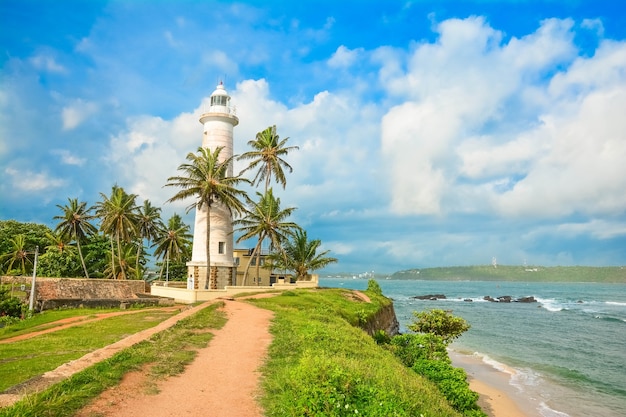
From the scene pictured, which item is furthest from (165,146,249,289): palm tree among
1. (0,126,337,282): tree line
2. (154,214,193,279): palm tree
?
(154,214,193,279): palm tree

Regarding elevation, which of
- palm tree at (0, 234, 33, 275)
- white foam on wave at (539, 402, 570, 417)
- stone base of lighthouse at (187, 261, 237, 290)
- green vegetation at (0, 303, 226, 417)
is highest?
palm tree at (0, 234, 33, 275)

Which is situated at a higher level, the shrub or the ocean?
the shrub

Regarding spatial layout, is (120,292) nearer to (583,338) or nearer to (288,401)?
(288,401)

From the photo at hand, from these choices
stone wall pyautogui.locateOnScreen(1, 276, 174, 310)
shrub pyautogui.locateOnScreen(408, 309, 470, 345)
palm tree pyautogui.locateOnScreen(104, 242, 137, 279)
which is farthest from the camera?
palm tree pyautogui.locateOnScreen(104, 242, 137, 279)

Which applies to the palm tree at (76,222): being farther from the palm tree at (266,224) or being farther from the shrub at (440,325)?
the shrub at (440,325)

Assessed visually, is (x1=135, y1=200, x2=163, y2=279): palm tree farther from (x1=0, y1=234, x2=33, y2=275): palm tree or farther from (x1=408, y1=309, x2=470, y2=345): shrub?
(x1=408, y1=309, x2=470, y2=345): shrub

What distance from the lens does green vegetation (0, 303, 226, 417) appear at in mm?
6398

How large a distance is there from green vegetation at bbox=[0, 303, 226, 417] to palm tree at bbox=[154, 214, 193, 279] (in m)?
33.9

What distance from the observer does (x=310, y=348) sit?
1160 centimetres

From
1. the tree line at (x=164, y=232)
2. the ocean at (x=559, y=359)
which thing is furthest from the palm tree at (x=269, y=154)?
the ocean at (x=559, y=359)

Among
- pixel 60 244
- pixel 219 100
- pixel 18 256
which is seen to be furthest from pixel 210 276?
pixel 18 256

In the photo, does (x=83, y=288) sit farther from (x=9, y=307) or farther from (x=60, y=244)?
(x=60, y=244)

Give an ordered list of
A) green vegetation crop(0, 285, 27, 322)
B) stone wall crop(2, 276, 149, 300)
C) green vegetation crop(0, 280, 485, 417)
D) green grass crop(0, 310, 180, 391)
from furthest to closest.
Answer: stone wall crop(2, 276, 149, 300) < green vegetation crop(0, 285, 27, 322) < green grass crop(0, 310, 180, 391) < green vegetation crop(0, 280, 485, 417)

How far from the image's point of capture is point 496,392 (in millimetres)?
19750
